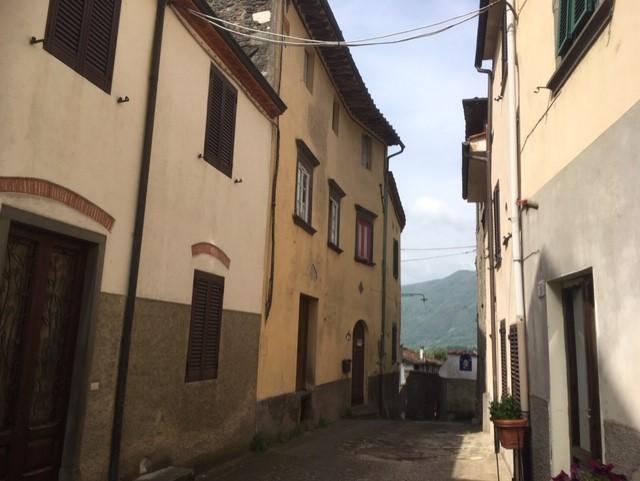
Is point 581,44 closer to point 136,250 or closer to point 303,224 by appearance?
point 136,250

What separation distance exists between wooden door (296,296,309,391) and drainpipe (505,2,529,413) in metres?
6.38

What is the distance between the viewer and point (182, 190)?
716 centimetres

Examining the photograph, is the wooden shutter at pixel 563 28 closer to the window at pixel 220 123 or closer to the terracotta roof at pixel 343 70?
the window at pixel 220 123

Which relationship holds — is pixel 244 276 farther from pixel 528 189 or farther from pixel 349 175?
pixel 349 175

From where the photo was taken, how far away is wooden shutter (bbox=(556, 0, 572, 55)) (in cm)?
493

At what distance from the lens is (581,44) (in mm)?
4551

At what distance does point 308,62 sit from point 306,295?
539 cm

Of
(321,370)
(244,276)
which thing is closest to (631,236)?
(244,276)

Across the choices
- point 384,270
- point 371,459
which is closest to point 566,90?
point 371,459

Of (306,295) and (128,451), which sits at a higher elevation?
(306,295)

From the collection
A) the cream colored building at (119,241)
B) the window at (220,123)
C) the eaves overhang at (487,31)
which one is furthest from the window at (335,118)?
the window at (220,123)

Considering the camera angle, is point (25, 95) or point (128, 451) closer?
point (25, 95)

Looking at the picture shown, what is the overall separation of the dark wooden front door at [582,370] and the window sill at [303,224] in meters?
6.69

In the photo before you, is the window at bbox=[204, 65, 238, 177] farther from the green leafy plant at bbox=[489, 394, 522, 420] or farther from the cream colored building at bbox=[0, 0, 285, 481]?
the green leafy plant at bbox=[489, 394, 522, 420]
